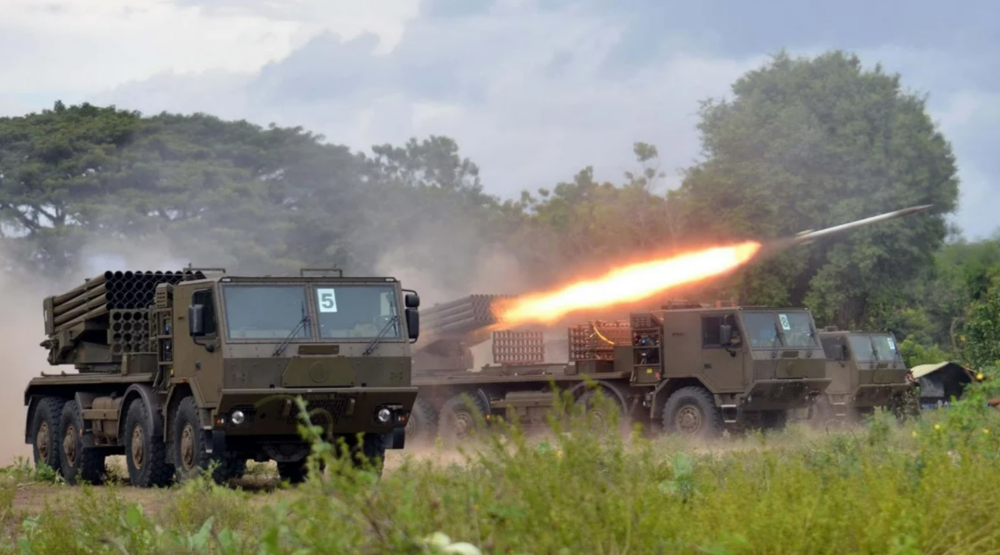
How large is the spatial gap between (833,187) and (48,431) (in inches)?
1020

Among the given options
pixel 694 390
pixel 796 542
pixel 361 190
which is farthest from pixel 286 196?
pixel 796 542

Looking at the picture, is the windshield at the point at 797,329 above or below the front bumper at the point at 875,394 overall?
above

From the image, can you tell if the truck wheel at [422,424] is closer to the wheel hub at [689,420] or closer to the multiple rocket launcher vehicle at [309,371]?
the multiple rocket launcher vehicle at [309,371]

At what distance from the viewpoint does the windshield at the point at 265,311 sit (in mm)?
15516

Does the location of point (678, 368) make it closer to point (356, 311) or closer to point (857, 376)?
point (857, 376)

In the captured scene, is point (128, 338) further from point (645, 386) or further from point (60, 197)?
point (60, 197)

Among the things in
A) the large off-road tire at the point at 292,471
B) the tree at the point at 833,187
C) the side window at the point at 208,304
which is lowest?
the large off-road tire at the point at 292,471

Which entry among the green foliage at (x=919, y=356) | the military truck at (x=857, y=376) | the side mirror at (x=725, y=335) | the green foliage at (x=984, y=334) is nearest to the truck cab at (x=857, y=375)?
the military truck at (x=857, y=376)

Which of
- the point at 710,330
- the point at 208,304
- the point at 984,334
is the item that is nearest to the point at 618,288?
the point at 710,330

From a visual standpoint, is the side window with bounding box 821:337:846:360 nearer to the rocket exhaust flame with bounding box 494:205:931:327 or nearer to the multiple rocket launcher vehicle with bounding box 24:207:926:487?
the rocket exhaust flame with bounding box 494:205:931:327

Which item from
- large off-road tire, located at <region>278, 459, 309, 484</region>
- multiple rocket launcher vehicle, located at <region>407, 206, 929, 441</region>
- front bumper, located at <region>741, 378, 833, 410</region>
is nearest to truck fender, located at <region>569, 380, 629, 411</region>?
multiple rocket launcher vehicle, located at <region>407, 206, 929, 441</region>

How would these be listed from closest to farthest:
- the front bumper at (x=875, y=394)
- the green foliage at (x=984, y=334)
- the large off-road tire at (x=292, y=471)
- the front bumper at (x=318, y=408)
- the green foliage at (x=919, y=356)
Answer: the front bumper at (x=318, y=408)
the large off-road tire at (x=292, y=471)
the front bumper at (x=875, y=394)
the green foliage at (x=984, y=334)
the green foliage at (x=919, y=356)

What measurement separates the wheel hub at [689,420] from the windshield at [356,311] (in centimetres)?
826

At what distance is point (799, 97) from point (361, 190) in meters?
15.8
